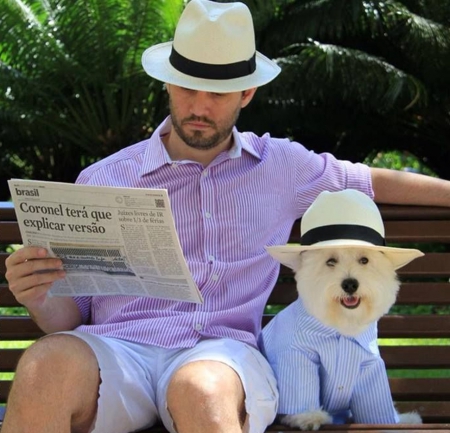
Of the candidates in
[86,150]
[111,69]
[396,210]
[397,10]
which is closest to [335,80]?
[397,10]

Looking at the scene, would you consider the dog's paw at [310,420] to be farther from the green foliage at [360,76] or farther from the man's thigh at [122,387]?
the green foliage at [360,76]

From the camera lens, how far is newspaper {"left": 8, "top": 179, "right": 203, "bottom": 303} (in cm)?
289

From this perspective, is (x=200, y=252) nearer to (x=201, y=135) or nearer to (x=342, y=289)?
(x=201, y=135)

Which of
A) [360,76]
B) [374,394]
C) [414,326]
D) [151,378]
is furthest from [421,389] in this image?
[360,76]

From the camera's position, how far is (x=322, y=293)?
10.1 feet

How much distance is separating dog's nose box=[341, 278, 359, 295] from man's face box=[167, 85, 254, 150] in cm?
73

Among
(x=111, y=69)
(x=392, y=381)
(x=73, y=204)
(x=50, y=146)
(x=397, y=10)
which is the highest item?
(x=73, y=204)

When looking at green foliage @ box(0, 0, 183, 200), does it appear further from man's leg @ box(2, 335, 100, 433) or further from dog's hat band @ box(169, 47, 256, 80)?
man's leg @ box(2, 335, 100, 433)

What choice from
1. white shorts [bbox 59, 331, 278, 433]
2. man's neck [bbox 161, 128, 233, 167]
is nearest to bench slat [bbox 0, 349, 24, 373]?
→ white shorts [bbox 59, 331, 278, 433]

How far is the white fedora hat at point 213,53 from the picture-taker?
339 centimetres

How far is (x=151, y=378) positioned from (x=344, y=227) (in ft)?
2.57

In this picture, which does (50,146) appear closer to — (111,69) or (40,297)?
(111,69)

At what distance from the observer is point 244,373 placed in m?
3.02

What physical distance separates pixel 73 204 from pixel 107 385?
0.56 m
